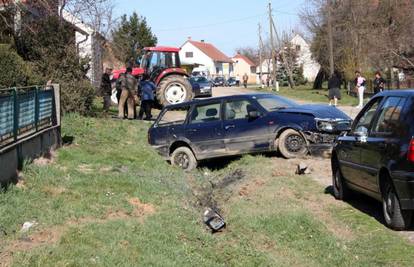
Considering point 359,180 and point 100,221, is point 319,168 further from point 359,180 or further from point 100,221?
point 100,221

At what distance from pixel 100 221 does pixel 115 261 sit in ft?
5.57

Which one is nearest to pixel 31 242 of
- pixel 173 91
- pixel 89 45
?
pixel 173 91

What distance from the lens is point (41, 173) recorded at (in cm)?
1005

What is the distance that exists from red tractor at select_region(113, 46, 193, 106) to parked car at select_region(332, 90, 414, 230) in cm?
1776

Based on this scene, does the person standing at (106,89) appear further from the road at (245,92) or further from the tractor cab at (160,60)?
the road at (245,92)

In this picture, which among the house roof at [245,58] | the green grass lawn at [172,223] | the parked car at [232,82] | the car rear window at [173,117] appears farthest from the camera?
the house roof at [245,58]

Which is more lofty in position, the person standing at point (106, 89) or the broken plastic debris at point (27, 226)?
the person standing at point (106, 89)

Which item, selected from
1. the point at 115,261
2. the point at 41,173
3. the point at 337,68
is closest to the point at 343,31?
the point at 337,68

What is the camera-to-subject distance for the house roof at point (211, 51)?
121 m

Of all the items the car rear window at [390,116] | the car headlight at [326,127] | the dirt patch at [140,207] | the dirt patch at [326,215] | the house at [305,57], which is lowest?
the dirt patch at [326,215]

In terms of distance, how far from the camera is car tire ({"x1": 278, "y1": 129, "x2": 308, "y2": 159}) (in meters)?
13.8

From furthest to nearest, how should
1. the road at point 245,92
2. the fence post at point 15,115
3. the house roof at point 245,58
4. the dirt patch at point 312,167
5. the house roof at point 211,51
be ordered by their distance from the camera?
the house roof at point 245,58 → the house roof at point 211,51 → the road at point 245,92 → the dirt patch at point 312,167 → the fence post at point 15,115

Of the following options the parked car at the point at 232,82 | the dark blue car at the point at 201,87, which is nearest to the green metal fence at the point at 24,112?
the dark blue car at the point at 201,87

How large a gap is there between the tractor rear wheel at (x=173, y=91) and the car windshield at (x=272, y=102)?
1187 cm
